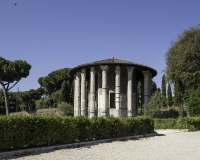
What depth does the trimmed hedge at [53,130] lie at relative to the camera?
8.91m

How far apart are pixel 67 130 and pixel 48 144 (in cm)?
108

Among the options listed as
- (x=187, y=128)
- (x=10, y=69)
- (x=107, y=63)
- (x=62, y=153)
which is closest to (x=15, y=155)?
(x=62, y=153)

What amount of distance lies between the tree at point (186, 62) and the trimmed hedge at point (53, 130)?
637 inches

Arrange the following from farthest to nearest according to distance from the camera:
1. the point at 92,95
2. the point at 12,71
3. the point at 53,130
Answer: the point at 12,71
the point at 92,95
the point at 53,130

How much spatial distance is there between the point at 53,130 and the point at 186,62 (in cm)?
2260

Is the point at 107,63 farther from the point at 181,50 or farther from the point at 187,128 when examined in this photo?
the point at 187,128

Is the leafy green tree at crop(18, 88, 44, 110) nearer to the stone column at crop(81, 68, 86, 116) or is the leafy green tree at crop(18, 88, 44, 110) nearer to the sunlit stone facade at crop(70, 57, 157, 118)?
the sunlit stone facade at crop(70, 57, 157, 118)

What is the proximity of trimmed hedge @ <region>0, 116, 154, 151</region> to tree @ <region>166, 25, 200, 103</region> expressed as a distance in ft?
53.1

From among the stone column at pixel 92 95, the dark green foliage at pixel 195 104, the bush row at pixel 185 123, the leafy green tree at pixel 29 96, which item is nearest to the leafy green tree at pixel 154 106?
the dark green foliage at pixel 195 104

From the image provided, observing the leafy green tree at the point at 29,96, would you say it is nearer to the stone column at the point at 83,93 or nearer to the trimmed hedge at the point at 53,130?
the stone column at the point at 83,93

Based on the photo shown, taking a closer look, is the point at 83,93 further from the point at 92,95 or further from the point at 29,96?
the point at 29,96

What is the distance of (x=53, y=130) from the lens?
1037cm

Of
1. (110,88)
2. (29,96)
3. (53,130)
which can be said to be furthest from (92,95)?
(29,96)

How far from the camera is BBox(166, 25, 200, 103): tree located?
28281 millimetres
